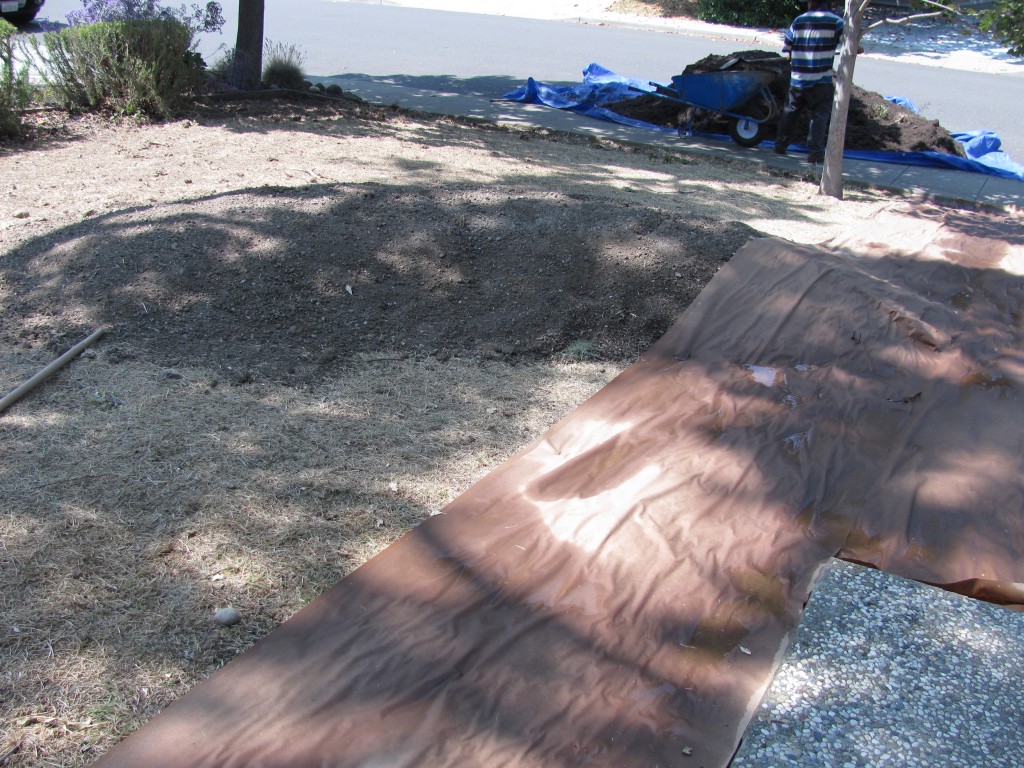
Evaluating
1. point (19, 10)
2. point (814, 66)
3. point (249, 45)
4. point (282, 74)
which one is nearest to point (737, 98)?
point (814, 66)

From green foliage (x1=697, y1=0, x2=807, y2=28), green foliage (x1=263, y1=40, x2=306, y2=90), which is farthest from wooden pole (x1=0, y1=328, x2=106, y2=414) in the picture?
green foliage (x1=697, y1=0, x2=807, y2=28)

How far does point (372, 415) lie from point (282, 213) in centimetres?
201

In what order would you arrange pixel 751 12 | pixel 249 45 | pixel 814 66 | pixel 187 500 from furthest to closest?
pixel 751 12 < pixel 249 45 < pixel 814 66 < pixel 187 500

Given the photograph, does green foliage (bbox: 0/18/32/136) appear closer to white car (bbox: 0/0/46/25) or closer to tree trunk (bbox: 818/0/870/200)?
tree trunk (bbox: 818/0/870/200)

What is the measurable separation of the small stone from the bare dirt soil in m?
0.02

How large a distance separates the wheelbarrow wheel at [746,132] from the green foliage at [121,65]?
6.12m

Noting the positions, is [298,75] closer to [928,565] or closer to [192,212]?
[192,212]

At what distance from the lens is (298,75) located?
10.3 m

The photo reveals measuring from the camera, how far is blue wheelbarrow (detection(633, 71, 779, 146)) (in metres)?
9.12

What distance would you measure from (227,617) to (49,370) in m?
2.00

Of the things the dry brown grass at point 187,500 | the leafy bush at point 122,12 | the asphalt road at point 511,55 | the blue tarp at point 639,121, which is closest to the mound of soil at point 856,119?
the blue tarp at point 639,121

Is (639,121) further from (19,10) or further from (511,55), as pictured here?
(19,10)

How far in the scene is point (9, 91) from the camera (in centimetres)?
787

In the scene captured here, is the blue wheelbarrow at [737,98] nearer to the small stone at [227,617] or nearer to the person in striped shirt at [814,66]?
the person in striped shirt at [814,66]
